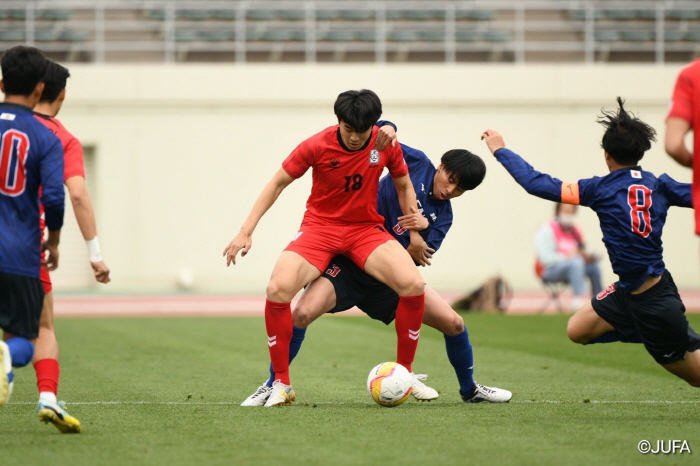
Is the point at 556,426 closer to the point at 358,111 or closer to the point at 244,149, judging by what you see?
the point at 358,111

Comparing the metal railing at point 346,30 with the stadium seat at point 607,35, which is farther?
the stadium seat at point 607,35

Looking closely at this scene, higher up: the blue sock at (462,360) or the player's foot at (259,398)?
the blue sock at (462,360)

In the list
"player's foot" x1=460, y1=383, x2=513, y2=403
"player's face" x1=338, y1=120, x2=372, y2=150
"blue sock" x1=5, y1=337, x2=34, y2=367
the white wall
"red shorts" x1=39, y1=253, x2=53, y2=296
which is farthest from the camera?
the white wall

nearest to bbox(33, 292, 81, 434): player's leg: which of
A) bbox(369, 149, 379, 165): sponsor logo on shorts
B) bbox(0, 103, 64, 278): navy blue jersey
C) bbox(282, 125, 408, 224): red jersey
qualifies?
bbox(0, 103, 64, 278): navy blue jersey

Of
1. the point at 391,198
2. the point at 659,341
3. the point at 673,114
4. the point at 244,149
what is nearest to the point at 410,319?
the point at 391,198

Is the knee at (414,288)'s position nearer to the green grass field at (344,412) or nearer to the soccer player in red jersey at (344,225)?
the soccer player in red jersey at (344,225)

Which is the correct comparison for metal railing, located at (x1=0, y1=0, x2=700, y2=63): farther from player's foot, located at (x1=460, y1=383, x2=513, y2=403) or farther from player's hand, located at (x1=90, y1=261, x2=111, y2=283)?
player's hand, located at (x1=90, y1=261, x2=111, y2=283)

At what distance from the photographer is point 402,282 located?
6.20m

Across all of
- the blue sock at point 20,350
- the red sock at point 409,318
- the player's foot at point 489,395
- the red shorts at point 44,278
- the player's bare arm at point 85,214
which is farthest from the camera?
the player's foot at point 489,395

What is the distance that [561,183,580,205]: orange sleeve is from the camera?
5655mm

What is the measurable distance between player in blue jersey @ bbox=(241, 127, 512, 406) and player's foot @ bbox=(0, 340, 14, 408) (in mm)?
1920

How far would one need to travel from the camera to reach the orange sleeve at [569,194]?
5655mm

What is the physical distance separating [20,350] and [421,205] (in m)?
2.89

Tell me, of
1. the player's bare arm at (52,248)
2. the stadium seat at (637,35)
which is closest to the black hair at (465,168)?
the player's bare arm at (52,248)
